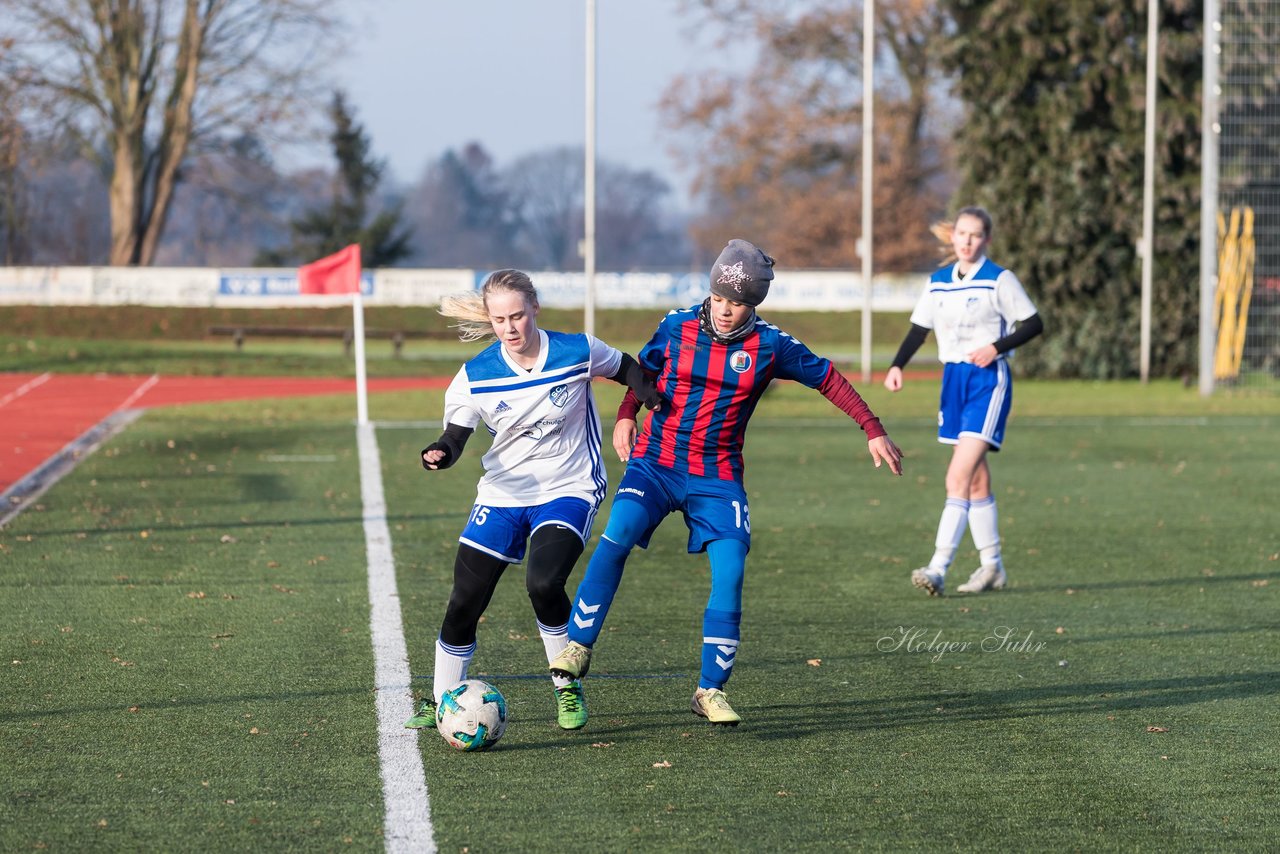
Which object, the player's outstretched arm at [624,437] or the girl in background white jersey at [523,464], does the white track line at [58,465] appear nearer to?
the girl in background white jersey at [523,464]

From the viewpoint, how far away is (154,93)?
4909 centimetres

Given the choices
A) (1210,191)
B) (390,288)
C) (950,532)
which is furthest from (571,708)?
(390,288)

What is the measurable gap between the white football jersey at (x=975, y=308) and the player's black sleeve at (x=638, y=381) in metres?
3.28

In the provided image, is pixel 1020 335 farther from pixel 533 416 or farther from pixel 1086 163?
pixel 1086 163

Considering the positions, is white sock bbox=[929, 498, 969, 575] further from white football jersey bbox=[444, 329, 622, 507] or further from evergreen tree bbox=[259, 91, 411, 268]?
evergreen tree bbox=[259, 91, 411, 268]

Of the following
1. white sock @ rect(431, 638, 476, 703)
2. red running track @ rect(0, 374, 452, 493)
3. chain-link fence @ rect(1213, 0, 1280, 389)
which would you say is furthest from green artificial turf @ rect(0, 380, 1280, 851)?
chain-link fence @ rect(1213, 0, 1280, 389)

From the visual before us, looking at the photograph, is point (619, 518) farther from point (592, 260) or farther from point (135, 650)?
point (592, 260)

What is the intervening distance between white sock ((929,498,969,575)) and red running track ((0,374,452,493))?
7984 mm

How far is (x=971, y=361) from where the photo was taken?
8961 millimetres

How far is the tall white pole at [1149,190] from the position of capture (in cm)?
3030

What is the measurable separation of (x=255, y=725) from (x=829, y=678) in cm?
236

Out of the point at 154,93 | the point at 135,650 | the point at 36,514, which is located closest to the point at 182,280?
the point at 154,93

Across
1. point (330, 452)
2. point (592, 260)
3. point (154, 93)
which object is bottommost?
point (330, 452)

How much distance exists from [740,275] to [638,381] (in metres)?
0.55
